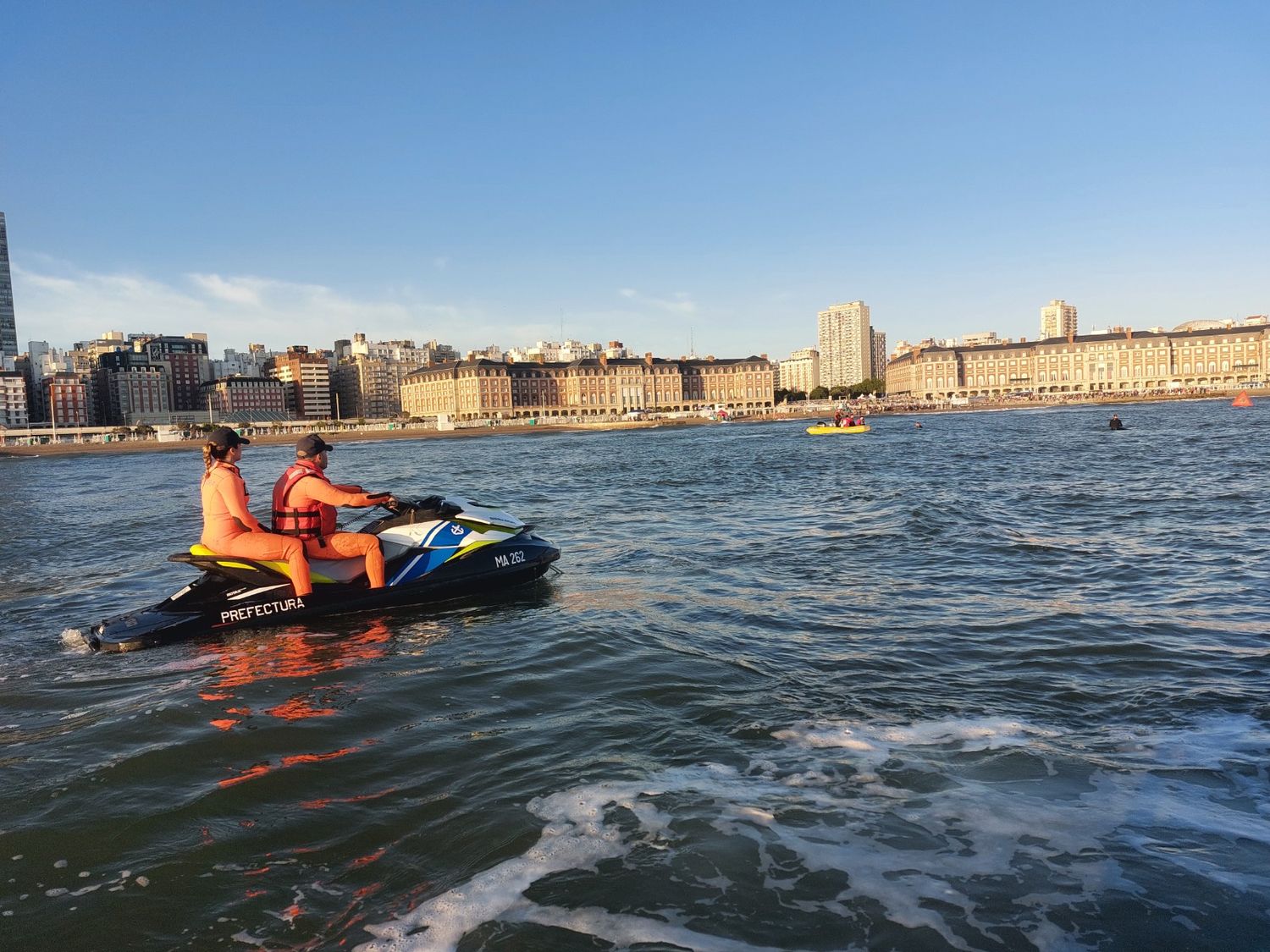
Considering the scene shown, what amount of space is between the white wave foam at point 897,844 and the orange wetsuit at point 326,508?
5.16m

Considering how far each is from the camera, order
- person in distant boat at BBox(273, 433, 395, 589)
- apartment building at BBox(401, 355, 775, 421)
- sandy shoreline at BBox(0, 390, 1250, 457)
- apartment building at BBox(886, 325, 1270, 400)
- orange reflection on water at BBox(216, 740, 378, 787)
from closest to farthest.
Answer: orange reflection on water at BBox(216, 740, 378, 787) < person in distant boat at BBox(273, 433, 395, 589) < sandy shoreline at BBox(0, 390, 1250, 457) < apartment building at BBox(401, 355, 775, 421) < apartment building at BBox(886, 325, 1270, 400)

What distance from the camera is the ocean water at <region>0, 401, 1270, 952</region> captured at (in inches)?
140

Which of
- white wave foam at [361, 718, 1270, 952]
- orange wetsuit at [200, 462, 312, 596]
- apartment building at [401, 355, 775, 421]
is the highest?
apartment building at [401, 355, 775, 421]

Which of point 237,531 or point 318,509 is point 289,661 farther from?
point 318,509

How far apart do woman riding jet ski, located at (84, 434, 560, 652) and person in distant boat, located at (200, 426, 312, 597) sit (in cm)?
2

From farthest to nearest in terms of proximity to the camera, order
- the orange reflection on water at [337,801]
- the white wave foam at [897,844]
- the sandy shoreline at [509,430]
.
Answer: the sandy shoreline at [509,430]
the orange reflection on water at [337,801]
the white wave foam at [897,844]

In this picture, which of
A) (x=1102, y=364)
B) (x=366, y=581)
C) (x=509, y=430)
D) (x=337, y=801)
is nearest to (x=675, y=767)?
(x=337, y=801)

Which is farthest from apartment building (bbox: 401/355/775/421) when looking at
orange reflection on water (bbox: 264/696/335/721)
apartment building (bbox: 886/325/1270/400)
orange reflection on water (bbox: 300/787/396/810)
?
orange reflection on water (bbox: 300/787/396/810)

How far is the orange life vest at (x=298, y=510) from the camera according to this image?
877 centimetres

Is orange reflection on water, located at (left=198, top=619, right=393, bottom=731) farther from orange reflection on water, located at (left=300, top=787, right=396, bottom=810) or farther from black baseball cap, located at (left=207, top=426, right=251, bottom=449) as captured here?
black baseball cap, located at (left=207, top=426, right=251, bottom=449)

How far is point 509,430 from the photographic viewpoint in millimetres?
134000

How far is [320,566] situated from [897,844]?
22.5 feet

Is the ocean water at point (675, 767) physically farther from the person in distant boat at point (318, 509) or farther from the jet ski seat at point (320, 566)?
the person in distant boat at point (318, 509)

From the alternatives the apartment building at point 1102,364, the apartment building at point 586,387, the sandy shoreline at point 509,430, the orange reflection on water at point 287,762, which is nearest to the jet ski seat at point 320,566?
the orange reflection on water at point 287,762
